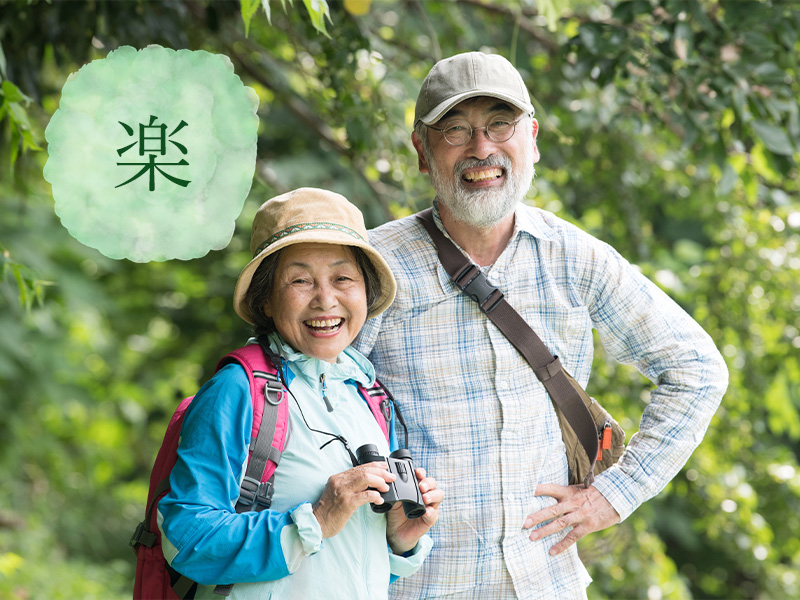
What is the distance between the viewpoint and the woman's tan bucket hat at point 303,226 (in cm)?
187

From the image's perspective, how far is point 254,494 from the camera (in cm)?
173

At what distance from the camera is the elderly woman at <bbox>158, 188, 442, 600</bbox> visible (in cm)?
165

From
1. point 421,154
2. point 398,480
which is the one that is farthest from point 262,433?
point 421,154

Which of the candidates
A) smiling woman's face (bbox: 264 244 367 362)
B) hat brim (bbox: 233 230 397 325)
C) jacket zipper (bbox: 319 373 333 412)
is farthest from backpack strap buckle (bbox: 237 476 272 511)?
hat brim (bbox: 233 230 397 325)

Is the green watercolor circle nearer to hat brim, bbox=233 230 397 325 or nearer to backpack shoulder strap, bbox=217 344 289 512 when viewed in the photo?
hat brim, bbox=233 230 397 325

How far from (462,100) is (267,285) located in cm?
Answer: 69

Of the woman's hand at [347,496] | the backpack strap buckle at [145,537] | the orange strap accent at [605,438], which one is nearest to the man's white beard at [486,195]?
the orange strap accent at [605,438]

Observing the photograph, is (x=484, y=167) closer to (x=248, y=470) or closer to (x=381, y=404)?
(x=381, y=404)

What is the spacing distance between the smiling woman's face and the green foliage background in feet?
1.68

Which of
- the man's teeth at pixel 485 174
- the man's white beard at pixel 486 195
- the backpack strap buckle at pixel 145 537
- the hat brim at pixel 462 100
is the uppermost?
the hat brim at pixel 462 100

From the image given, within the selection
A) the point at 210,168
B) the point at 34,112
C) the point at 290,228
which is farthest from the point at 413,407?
the point at 34,112

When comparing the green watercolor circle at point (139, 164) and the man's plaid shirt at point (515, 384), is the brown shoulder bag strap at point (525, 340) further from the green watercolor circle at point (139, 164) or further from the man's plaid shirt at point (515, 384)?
the green watercolor circle at point (139, 164)

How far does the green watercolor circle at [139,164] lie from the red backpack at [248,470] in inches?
17.2

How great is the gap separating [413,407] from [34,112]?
3232mm
